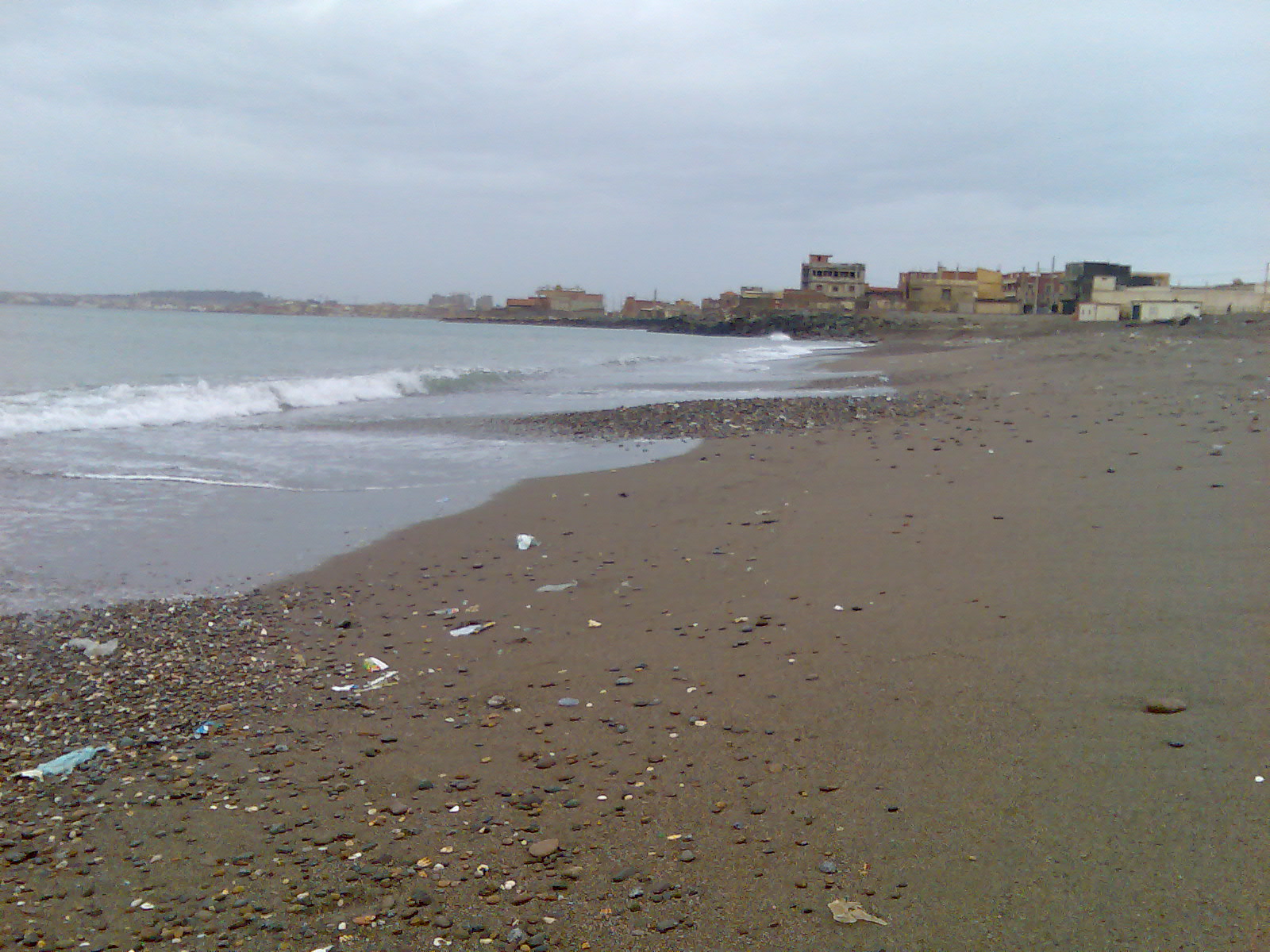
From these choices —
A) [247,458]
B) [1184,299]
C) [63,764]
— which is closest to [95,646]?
[63,764]

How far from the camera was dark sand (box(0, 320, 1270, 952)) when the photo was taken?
8.16 feet

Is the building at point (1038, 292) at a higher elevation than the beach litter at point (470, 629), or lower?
higher

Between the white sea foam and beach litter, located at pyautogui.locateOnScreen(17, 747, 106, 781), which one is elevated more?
the white sea foam

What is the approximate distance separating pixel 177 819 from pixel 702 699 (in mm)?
2115

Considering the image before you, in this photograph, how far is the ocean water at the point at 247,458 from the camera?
22.7 ft

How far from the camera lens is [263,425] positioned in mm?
16000

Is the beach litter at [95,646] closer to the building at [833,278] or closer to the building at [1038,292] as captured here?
the building at [1038,292]

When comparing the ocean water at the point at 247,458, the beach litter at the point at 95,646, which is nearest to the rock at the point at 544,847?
the beach litter at the point at 95,646

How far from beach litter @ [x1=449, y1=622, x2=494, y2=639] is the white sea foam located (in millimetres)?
12400

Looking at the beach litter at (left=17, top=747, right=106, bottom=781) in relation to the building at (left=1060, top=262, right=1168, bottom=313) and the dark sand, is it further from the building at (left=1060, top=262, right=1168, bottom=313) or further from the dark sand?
the building at (left=1060, top=262, right=1168, bottom=313)

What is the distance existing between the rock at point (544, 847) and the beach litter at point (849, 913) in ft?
3.00

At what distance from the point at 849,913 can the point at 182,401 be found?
18700 mm

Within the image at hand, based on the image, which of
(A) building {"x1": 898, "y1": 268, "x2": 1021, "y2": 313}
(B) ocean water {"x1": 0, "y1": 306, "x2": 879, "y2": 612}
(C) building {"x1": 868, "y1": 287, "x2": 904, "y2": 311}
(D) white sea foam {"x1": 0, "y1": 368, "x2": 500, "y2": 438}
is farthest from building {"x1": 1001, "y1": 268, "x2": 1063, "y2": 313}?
(D) white sea foam {"x1": 0, "y1": 368, "x2": 500, "y2": 438}

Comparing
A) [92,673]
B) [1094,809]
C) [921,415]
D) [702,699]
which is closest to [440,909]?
[702,699]
